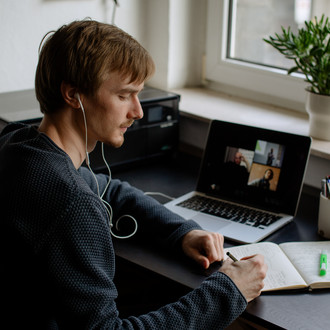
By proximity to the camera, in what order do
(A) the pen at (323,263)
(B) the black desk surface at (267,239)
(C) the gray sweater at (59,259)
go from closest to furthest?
(C) the gray sweater at (59,259) → (B) the black desk surface at (267,239) → (A) the pen at (323,263)

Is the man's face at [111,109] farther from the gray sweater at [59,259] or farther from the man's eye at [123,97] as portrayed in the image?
the gray sweater at [59,259]

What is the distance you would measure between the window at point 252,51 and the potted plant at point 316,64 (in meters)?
0.30

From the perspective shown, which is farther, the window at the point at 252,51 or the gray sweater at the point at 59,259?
the window at the point at 252,51

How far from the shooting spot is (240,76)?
87.1 inches

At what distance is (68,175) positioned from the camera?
105cm

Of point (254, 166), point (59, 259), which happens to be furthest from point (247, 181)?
point (59, 259)

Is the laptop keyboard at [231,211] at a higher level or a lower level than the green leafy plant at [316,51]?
lower

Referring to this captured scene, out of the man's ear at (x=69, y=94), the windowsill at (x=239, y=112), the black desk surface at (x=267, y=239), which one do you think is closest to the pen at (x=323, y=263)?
the black desk surface at (x=267, y=239)

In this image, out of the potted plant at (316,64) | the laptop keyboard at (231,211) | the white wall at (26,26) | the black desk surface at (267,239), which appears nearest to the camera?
the black desk surface at (267,239)

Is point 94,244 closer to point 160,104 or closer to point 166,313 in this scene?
point 166,313

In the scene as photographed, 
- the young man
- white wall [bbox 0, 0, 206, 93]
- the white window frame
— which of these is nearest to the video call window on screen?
the young man

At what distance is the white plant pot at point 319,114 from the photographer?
1.68 metres

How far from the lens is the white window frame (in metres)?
2.05

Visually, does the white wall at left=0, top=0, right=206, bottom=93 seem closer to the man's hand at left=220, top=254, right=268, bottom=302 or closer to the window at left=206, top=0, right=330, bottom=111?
the window at left=206, top=0, right=330, bottom=111
